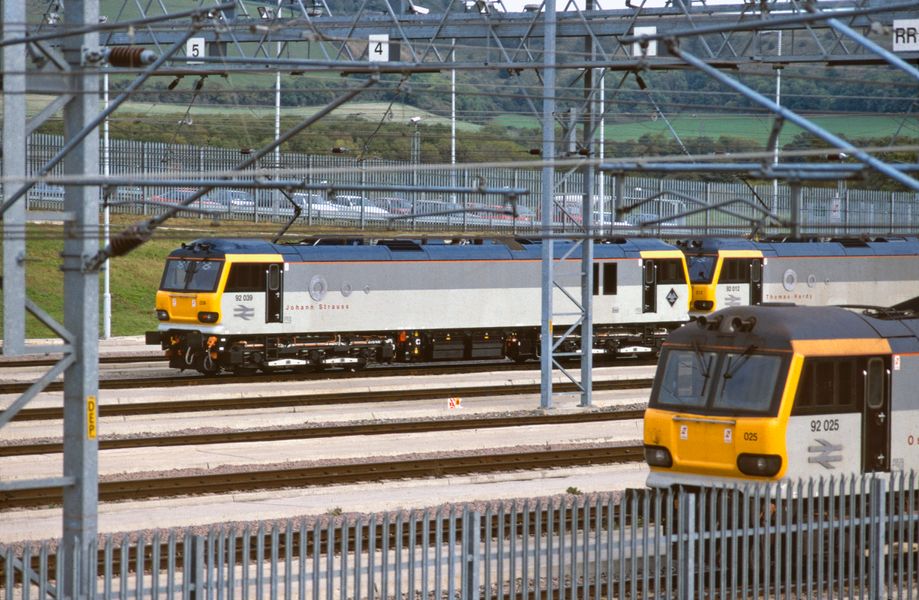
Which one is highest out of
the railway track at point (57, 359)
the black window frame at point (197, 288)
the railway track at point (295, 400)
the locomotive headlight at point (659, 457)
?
the black window frame at point (197, 288)

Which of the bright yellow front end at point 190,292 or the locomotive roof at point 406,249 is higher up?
the locomotive roof at point 406,249

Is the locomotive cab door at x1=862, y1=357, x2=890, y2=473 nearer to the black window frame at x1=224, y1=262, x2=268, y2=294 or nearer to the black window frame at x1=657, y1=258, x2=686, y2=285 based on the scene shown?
the black window frame at x1=224, y1=262, x2=268, y2=294

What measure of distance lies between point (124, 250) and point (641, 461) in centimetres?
1246

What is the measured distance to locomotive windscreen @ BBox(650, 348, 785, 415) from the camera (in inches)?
563

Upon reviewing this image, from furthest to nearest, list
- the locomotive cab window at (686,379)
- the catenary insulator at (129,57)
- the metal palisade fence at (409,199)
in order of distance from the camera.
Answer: the metal palisade fence at (409,199)
the locomotive cab window at (686,379)
the catenary insulator at (129,57)

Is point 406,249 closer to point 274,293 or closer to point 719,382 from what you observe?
point 274,293

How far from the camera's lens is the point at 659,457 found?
48.9ft

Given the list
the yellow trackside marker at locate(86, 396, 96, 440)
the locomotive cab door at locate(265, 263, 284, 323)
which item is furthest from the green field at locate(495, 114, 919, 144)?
the yellow trackside marker at locate(86, 396, 96, 440)

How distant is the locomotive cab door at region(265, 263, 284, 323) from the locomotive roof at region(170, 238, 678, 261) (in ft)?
1.41

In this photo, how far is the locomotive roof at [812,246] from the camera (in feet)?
135

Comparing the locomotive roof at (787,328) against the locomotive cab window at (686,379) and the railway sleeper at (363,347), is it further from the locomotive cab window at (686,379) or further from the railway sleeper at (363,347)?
the railway sleeper at (363,347)

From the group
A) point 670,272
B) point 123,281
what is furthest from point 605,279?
point 123,281

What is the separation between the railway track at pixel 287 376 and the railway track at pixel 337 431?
23.2 feet

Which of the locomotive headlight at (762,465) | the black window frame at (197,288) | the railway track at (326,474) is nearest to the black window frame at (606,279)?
Answer: the black window frame at (197,288)
